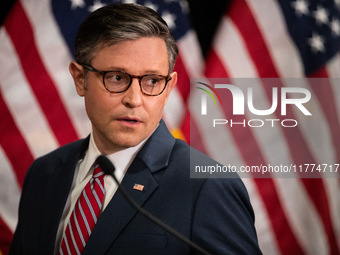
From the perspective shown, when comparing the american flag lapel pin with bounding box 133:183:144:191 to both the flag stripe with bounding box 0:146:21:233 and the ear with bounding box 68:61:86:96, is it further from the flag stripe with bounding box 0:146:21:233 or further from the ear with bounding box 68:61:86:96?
the flag stripe with bounding box 0:146:21:233

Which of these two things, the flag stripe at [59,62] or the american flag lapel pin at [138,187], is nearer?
the american flag lapel pin at [138,187]

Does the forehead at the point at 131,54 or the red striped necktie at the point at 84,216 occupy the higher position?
the forehead at the point at 131,54

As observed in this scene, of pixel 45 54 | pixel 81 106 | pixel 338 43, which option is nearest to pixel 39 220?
pixel 81 106

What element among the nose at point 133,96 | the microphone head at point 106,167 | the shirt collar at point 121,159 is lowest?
the microphone head at point 106,167

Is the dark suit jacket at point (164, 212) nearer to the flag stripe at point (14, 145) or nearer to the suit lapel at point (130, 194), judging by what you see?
the suit lapel at point (130, 194)

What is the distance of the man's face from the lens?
1.04m

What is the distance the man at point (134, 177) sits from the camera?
102 centimetres

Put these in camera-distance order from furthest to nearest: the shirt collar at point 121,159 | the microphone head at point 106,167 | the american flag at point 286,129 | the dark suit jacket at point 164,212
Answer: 1. the american flag at point 286,129
2. the shirt collar at point 121,159
3. the dark suit jacket at point 164,212
4. the microphone head at point 106,167

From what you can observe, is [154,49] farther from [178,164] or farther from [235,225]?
[235,225]

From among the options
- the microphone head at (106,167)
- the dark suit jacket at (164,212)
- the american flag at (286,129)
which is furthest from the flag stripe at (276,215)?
the microphone head at (106,167)

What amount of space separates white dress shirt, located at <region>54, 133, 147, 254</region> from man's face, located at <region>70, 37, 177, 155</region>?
0.03m

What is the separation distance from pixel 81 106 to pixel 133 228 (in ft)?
1.76

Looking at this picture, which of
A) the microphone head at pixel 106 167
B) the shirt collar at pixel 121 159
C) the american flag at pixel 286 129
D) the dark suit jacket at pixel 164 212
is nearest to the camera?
the microphone head at pixel 106 167

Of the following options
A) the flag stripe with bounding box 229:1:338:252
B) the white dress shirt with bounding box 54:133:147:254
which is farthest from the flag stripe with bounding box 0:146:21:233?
the flag stripe with bounding box 229:1:338:252
